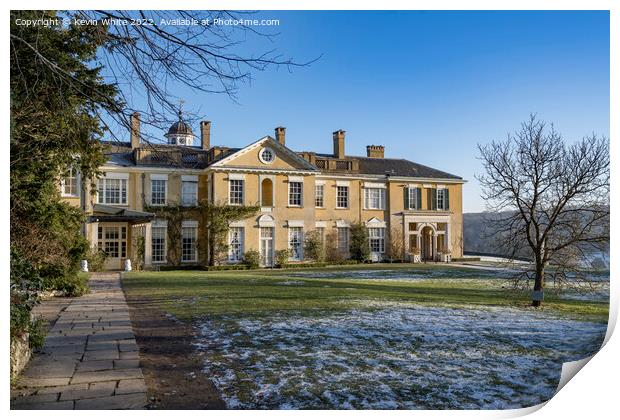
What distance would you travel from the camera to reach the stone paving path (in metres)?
3.06

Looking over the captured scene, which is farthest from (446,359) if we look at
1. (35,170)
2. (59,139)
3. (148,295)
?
(148,295)

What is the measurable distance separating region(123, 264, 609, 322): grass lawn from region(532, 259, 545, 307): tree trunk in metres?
0.11


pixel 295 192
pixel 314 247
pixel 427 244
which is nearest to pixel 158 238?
pixel 295 192

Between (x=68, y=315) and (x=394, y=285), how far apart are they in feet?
19.4

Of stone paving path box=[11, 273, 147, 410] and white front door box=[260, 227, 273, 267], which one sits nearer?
stone paving path box=[11, 273, 147, 410]

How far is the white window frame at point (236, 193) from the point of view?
15.2 metres

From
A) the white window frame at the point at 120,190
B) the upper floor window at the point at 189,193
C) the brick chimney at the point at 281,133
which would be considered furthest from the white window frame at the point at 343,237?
the white window frame at the point at 120,190

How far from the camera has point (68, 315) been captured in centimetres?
582

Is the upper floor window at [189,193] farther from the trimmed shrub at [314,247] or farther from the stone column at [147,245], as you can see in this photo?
the trimmed shrub at [314,247]

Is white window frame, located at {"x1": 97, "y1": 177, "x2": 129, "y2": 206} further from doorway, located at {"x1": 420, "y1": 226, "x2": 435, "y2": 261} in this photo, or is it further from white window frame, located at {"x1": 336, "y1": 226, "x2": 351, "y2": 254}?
doorway, located at {"x1": 420, "y1": 226, "x2": 435, "y2": 261}

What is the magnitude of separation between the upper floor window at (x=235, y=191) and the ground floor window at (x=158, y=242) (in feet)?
7.27

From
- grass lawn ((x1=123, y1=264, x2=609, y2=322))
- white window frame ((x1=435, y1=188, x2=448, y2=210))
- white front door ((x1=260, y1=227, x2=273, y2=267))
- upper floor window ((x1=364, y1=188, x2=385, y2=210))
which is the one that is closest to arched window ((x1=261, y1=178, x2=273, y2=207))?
white front door ((x1=260, y1=227, x2=273, y2=267))

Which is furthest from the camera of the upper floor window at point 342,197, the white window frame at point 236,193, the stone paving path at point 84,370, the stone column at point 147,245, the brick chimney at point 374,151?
the upper floor window at point 342,197
